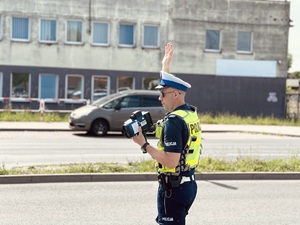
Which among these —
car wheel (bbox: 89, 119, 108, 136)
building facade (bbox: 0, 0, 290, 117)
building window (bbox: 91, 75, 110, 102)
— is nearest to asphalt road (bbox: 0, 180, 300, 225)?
car wheel (bbox: 89, 119, 108, 136)

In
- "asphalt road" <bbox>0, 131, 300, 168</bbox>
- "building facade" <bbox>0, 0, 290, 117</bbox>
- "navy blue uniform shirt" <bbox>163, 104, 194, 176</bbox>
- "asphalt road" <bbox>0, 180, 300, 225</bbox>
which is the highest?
"building facade" <bbox>0, 0, 290, 117</bbox>

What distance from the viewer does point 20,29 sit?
31.9 metres

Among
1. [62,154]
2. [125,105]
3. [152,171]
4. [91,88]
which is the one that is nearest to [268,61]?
[91,88]

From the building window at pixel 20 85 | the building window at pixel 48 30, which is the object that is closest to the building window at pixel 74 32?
the building window at pixel 48 30

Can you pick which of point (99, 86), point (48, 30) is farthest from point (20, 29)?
point (99, 86)

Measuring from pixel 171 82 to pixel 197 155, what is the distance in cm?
65

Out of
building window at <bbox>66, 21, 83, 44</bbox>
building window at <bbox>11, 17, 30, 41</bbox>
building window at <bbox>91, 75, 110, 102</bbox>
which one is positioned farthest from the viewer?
building window at <bbox>91, 75, 110, 102</bbox>

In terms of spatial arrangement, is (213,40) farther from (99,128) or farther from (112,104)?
(99,128)

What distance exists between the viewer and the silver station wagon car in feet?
67.4

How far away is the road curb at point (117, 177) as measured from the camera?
9.84m

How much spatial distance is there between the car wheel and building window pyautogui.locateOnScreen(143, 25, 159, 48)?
45.6 feet

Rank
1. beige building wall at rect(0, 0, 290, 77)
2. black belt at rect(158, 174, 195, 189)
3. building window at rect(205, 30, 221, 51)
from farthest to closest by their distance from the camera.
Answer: building window at rect(205, 30, 221, 51)
beige building wall at rect(0, 0, 290, 77)
black belt at rect(158, 174, 195, 189)

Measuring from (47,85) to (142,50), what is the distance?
6051 millimetres

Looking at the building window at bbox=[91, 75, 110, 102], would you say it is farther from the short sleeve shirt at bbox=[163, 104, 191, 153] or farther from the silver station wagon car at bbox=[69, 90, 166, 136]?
the short sleeve shirt at bbox=[163, 104, 191, 153]
